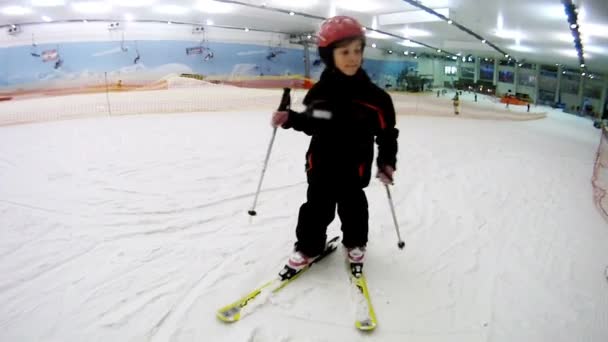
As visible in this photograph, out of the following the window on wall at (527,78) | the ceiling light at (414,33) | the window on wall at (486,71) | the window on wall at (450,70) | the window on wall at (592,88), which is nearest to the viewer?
the ceiling light at (414,33)

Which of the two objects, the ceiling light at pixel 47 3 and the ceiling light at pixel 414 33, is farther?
the ceiling light at pixel 414 33

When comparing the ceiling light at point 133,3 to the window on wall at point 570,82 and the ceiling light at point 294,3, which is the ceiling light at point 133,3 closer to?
the ceiling light at point 294,3

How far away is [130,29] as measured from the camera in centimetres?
1097

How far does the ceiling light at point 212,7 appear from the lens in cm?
878

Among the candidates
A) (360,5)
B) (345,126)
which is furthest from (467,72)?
(345,126)

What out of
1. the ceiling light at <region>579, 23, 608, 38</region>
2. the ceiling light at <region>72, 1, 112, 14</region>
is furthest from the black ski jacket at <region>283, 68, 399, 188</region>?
the ceiling light at <region>72, 1, 112, 14</region>

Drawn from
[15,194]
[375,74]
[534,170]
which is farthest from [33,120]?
[375,74]

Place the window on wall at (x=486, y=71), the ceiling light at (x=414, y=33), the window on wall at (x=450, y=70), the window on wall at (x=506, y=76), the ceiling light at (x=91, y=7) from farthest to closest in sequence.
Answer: the window on wall at (x=450, y=70), the window on wall at (x=486, y=71), the window on wall at (x=506, y=76), the ceiling light at (x=414, y=33), the ceiling light at (x=91, y=7)

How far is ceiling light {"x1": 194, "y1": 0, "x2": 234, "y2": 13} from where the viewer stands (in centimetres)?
878

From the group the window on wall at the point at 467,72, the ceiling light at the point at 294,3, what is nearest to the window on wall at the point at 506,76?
the window on wall at the point at 467,72

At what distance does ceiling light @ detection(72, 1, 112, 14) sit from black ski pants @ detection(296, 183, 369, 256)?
32.1ft

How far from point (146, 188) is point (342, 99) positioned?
2425 mm

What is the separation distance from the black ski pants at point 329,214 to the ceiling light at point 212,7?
333 inches

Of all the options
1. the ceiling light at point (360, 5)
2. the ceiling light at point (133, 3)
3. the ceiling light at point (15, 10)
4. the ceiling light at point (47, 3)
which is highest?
the ceiling light at point (133, 3)
